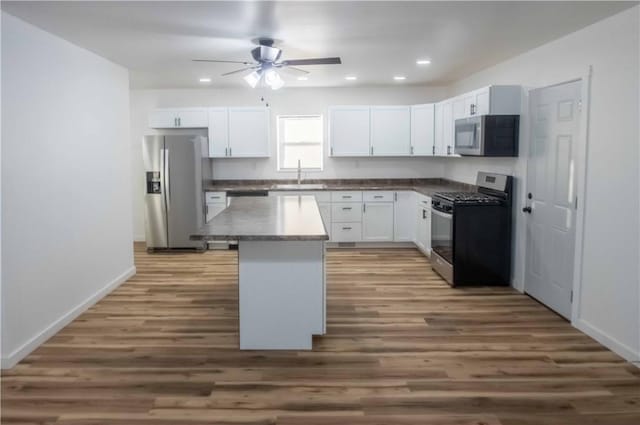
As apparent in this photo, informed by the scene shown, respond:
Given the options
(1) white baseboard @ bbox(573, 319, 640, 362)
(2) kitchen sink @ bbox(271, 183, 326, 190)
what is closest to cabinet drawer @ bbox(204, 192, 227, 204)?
(2) kitchen sink @ bbox(271, 183, 326, 190)

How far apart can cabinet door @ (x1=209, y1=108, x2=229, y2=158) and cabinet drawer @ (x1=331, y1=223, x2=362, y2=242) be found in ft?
6.60

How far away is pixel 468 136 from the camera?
18.0 feet

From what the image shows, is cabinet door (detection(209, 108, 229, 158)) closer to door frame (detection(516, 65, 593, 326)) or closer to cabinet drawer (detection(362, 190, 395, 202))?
cabinet drawer (detection(362, 190, 395, 202))

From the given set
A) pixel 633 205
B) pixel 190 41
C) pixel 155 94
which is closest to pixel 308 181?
pixel 155 94

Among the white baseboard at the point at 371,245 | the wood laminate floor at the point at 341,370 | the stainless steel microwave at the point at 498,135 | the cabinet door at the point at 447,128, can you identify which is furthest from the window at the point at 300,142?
the wood laminate floor at the point at 341,370

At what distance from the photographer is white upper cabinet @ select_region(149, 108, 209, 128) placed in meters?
7.42

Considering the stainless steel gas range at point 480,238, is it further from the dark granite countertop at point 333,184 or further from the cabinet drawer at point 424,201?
the dark granite countertop at point 333,184

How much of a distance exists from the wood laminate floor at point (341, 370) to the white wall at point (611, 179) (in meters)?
0.24

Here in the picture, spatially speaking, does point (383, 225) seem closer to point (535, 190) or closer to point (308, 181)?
point (308, 181)

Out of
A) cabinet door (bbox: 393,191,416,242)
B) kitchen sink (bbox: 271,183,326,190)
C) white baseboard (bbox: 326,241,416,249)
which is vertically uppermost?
kitchen sink (bbox: 271,183,326,190)

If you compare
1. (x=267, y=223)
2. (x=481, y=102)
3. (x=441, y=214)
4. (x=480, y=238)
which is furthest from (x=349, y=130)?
(x=267, y=223)

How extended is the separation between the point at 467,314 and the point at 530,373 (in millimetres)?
1178

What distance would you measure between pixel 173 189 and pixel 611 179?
5449mm

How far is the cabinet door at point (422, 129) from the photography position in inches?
286
